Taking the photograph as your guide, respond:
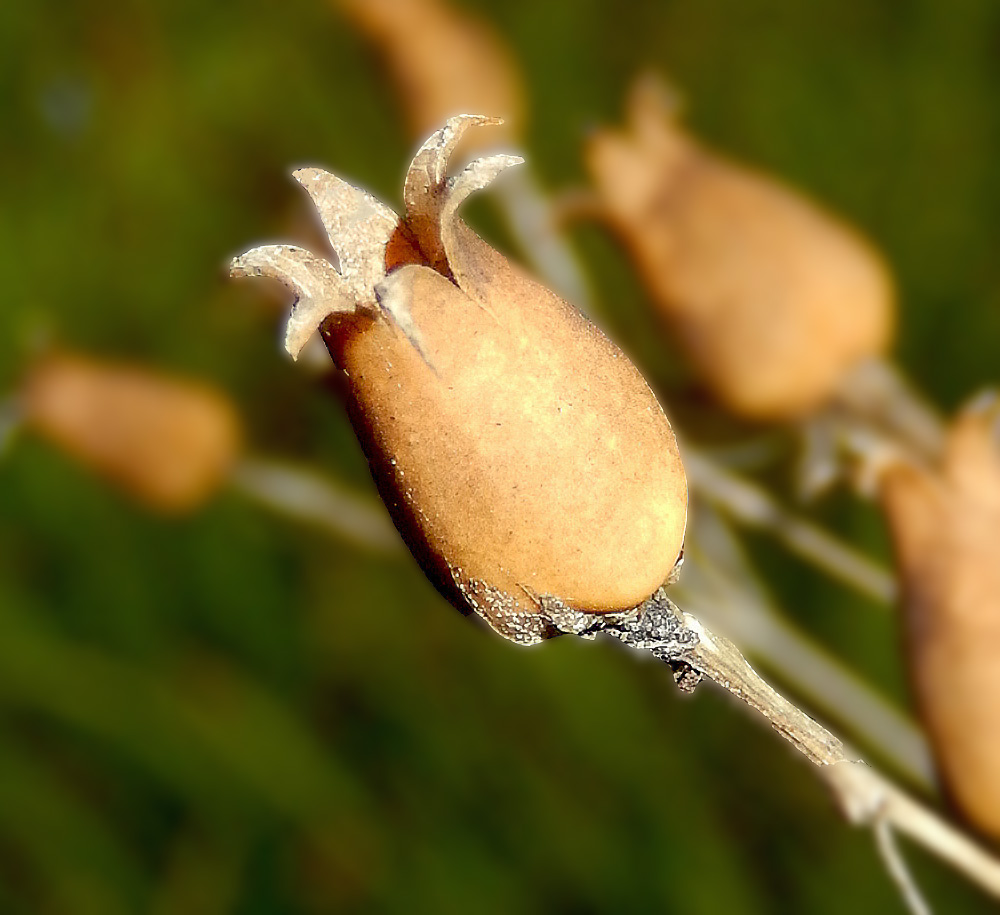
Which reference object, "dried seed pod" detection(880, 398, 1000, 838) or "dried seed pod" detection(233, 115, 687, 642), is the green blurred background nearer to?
"dried seed pod" detection(880, 398, 1000, 838)

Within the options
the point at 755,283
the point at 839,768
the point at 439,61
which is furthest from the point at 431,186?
the point at 439,61

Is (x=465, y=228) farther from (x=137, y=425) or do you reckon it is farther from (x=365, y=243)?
(x=137, y=425)

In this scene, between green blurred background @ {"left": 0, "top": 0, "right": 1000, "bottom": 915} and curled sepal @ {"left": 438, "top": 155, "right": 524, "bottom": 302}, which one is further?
green blurred background @ {"left": 0, "top": 0, "right": 1000, "bottom": 915}

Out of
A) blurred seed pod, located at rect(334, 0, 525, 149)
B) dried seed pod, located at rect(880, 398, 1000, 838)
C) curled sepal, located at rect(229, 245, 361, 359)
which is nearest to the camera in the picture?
curled sepal, located at rect(229, 245, 361, 359)

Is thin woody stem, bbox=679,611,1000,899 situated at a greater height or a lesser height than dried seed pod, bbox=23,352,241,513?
greater

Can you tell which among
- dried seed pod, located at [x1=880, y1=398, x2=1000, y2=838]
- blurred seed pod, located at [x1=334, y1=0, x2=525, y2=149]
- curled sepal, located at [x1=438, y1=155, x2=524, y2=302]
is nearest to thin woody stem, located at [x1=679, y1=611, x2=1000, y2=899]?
dried seed pod, located at [x1=880, y1=398, x2=1000, y2=838]

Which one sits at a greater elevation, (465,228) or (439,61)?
(439,61)
